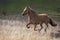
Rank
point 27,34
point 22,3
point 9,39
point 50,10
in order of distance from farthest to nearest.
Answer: point 22,3, point 50,10, point 27,34, point 9,39

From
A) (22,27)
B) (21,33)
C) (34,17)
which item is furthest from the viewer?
(22,27)

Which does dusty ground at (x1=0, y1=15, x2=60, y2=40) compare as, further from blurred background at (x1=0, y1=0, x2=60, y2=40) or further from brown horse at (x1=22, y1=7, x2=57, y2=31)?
brown horse at (x1=22, y1=7, x2=57, y2=31)

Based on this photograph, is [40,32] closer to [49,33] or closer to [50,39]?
[49,33]

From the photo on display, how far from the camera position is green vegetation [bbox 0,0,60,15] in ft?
60.0

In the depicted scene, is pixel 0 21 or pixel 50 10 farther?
pixel 50 10

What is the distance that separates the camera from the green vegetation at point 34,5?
1830cm

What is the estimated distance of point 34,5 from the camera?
65.0ft

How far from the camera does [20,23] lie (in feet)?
43.7

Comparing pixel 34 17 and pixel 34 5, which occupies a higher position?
pixel 34 5

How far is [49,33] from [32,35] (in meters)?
0.83

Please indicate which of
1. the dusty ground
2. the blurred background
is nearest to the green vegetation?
the blurred background

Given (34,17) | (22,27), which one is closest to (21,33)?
(34,17)

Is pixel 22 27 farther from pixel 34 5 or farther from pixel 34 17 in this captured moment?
pixel 34 5

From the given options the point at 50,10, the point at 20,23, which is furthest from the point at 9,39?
the point at 50,10
